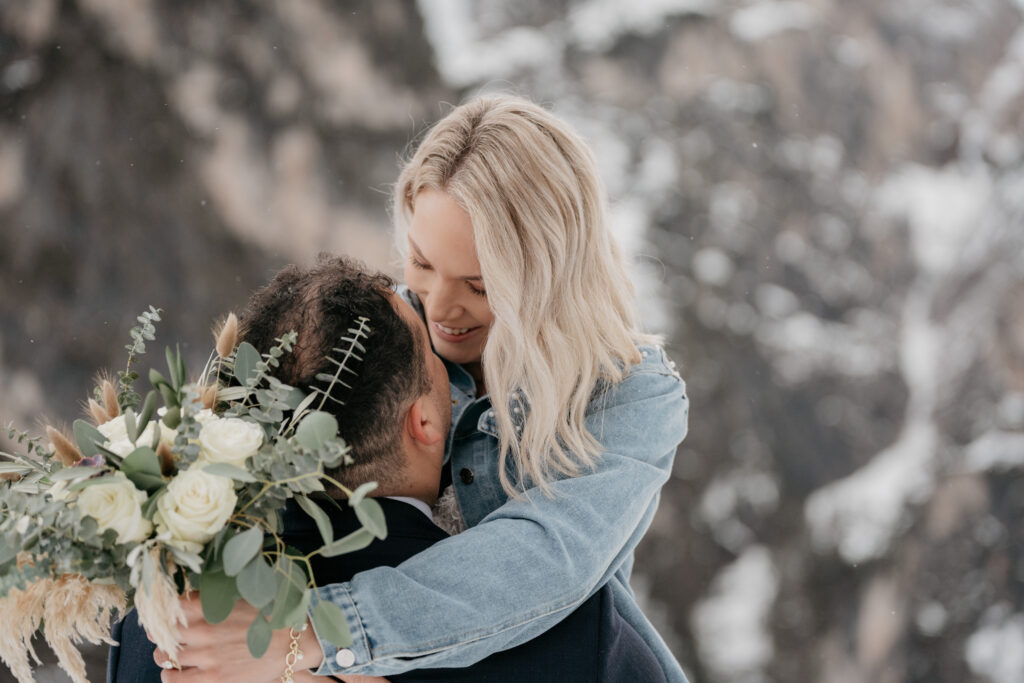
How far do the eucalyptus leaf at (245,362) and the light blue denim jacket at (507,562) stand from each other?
278 mm

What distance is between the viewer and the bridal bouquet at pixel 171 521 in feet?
2.80

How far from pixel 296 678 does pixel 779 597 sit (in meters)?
2.59

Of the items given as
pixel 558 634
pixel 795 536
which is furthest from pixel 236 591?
pixel 795 536

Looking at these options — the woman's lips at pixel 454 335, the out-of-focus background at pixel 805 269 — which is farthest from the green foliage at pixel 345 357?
the out-of-focus background at pixel 805 269

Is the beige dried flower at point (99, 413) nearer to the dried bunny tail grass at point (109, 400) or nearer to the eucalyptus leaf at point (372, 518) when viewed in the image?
the dried bunny tail grass at point (109, 400)

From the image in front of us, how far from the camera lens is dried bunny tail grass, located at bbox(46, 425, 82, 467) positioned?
0.95 m

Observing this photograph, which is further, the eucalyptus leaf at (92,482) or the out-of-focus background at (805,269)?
the out-of-focus background at (805,269)

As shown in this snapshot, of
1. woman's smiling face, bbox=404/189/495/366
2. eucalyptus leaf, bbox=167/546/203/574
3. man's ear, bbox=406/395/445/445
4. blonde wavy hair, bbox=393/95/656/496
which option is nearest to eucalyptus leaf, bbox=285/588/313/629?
eucalyptus leaf, bbox=167/546/203/574

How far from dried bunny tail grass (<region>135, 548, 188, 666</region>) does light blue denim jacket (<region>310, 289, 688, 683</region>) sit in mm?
176

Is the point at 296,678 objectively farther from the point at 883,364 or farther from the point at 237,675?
the point at 883,364

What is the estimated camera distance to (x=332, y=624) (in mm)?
939

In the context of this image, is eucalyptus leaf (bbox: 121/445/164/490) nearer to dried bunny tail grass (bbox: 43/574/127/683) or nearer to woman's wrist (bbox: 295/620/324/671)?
dried bunny tail grass (bbox: 43/574/127/683)

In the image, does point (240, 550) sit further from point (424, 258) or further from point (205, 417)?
point (424, 258)

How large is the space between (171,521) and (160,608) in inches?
3.6
